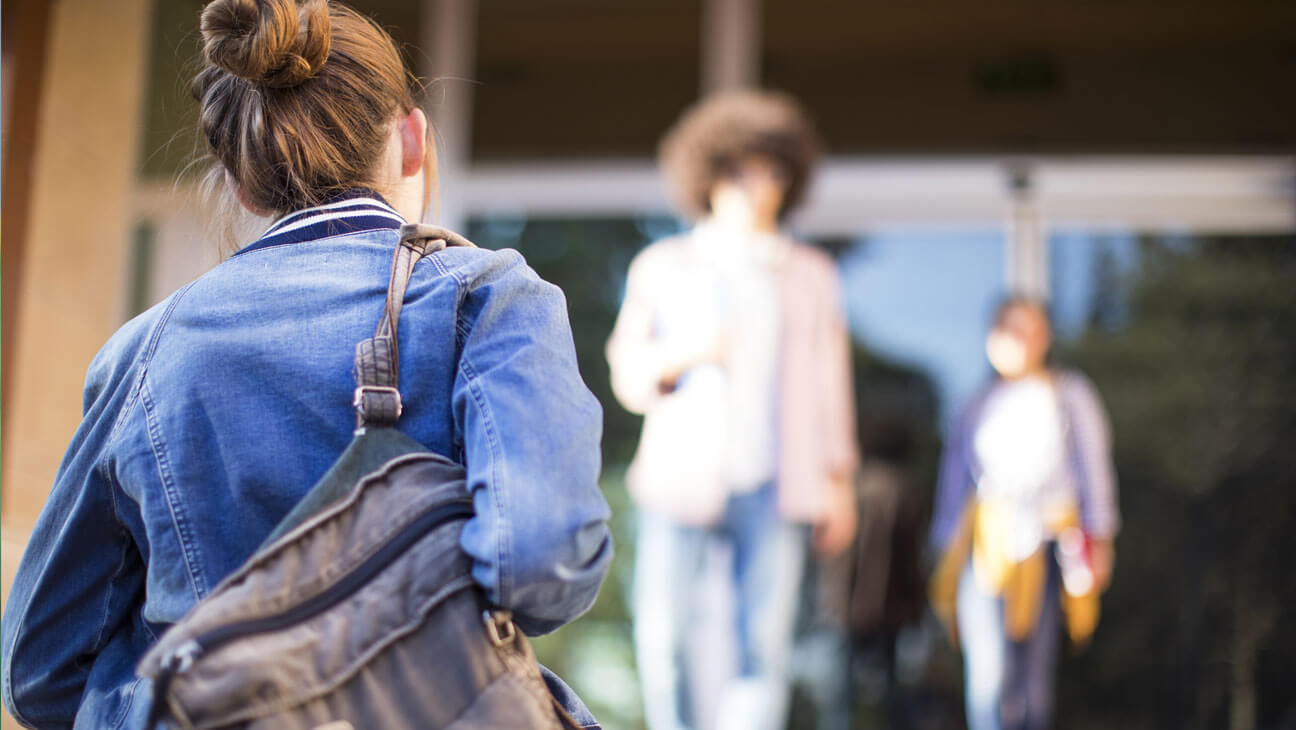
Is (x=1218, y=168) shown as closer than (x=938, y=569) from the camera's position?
No

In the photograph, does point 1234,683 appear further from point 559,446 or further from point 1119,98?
point 559,446

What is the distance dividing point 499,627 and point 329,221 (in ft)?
Result: 1.56

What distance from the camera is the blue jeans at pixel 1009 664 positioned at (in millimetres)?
4988

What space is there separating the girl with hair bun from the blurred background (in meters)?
4.74

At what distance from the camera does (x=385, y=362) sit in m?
1.21

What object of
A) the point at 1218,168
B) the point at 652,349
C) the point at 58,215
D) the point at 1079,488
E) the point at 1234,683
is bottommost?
the point at 1234,683

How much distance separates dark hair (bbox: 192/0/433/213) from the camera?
1265mm

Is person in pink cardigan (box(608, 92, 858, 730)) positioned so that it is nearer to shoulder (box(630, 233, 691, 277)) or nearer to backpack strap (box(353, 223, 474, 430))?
shoulder (box(630, 233, 691, 277))

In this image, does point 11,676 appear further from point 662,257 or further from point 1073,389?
point 1073,389

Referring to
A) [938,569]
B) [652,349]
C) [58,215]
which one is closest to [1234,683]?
[938,569]

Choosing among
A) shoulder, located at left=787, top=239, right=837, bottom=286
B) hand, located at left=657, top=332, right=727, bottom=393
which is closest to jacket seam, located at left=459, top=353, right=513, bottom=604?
hand, located at left=657, top=332, right=727, bottom=393

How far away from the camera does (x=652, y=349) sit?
4.35 m

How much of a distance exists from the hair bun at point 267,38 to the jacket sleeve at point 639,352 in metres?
2.90

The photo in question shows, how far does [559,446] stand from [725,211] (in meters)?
4.12
